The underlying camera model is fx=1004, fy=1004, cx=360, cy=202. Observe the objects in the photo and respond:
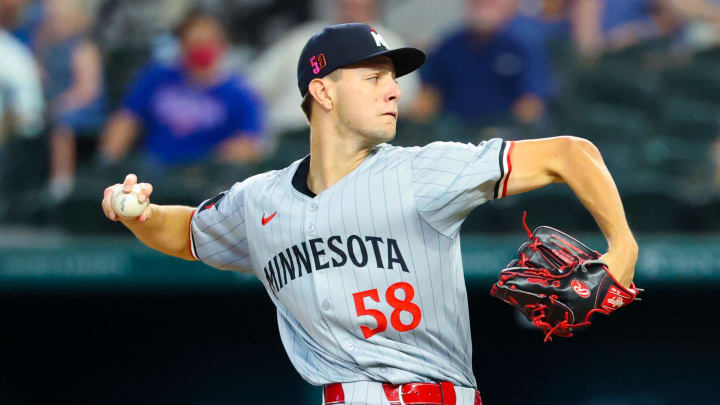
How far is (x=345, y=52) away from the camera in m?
2.64

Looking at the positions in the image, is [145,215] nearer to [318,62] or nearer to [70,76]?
[318,62]

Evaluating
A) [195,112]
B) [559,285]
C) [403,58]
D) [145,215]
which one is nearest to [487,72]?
[195,112]

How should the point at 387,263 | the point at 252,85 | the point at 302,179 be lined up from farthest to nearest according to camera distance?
1. the point at 252,85
2. the point at 302,179
3. the point at 387,263

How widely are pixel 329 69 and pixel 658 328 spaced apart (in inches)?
120

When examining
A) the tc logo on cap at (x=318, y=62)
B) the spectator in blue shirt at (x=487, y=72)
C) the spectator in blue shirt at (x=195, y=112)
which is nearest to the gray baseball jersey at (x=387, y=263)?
the tc logo on cap at (x=318, y=62)

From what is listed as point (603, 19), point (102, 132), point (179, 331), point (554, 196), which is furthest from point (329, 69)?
point (603, 19)

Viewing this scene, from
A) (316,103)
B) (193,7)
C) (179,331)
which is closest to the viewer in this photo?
(316,103)

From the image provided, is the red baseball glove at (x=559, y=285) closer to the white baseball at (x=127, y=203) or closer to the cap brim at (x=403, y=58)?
the cap brim at (x=403, y=58)

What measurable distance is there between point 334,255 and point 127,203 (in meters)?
0.57

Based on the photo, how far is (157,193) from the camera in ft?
16.5

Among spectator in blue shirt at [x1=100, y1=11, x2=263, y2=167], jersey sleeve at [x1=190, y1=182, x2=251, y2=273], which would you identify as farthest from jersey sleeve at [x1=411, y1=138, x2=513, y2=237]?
spectator in blue shirt at [x1=100, y1=11, x2=263, y2=167]

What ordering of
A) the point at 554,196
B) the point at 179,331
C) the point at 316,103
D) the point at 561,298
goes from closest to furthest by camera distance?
the point at 561,298, the point at 316,103, the point at 554,196, the point at 179,331

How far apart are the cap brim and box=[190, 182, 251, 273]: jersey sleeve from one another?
1.77 feet

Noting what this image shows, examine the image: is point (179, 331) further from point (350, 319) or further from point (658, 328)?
point (350, 319)
